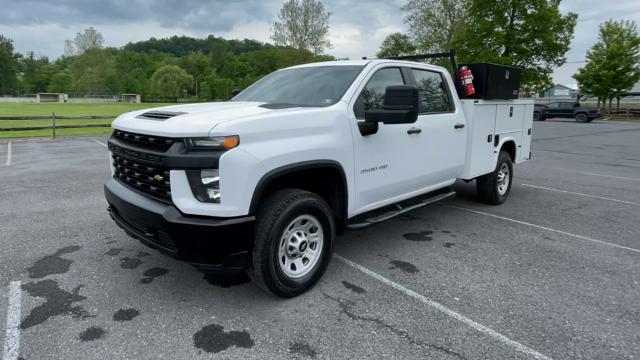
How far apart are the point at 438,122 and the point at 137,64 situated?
408ft

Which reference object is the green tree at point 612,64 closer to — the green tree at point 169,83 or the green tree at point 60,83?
the green tree at point 169,83

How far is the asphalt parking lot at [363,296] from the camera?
2.72 metres

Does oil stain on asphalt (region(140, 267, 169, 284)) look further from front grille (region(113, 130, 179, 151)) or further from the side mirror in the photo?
the side mirror

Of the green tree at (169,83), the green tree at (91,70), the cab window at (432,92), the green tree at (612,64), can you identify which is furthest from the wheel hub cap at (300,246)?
the green tree at (169,83)

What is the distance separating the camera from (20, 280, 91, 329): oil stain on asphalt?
117 inches

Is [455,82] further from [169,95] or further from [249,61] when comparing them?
[169,95]

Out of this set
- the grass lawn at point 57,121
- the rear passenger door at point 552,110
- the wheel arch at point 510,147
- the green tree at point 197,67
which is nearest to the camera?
the wheel arch at point 510,147

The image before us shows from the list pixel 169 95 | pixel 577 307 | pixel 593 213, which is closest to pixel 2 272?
pixel 577 307

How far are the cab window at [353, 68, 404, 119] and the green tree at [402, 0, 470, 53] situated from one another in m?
32.9

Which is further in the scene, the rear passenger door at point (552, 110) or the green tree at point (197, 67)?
the green tree at point (197, 67)

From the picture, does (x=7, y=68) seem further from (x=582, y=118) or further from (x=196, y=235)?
(x=196, y=235)

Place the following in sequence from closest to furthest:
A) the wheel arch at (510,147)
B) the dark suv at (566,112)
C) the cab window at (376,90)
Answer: the cab window at (376,90) → the wheel arch at (510,147) → the dark suv at (566,112)

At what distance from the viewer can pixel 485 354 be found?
8.72 feet

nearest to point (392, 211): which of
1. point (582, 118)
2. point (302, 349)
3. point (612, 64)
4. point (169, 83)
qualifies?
point (302, 349)
